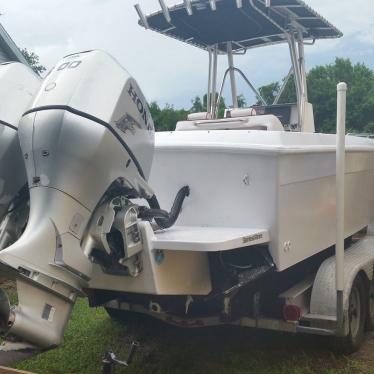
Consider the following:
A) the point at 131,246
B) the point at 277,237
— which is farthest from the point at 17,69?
the point at 277,237

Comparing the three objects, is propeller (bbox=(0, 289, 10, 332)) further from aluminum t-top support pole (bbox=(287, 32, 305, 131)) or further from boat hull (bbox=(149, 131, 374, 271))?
aluminum t-top support pole (bbox=(287, 32, 305, 131))

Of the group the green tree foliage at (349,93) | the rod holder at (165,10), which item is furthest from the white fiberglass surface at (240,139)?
the green tree foliage at (349,93)

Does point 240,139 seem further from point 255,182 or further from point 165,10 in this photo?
point 165,10

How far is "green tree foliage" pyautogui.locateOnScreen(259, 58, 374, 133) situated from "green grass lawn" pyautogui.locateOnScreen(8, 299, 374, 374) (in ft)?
42.1

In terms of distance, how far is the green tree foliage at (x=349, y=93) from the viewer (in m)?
21.9

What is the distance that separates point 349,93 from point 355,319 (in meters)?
32.8

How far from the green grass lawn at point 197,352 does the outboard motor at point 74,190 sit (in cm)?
128

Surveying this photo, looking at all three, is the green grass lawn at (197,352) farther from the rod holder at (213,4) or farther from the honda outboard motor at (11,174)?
the rod holder at (213,4)

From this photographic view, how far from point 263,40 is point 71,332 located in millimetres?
3290

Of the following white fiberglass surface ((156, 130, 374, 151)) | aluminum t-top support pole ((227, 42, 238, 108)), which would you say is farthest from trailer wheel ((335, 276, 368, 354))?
aluminum t-top support pole ((227, 42, 238, 108))

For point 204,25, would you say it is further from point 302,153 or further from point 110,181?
point 110,181

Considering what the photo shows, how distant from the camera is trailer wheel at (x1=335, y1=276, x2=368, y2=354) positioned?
11.9 feet

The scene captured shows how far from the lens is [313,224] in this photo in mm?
3529

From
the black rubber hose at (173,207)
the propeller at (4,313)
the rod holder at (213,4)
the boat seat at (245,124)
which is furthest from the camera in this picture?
the rod holder at (213,4)
